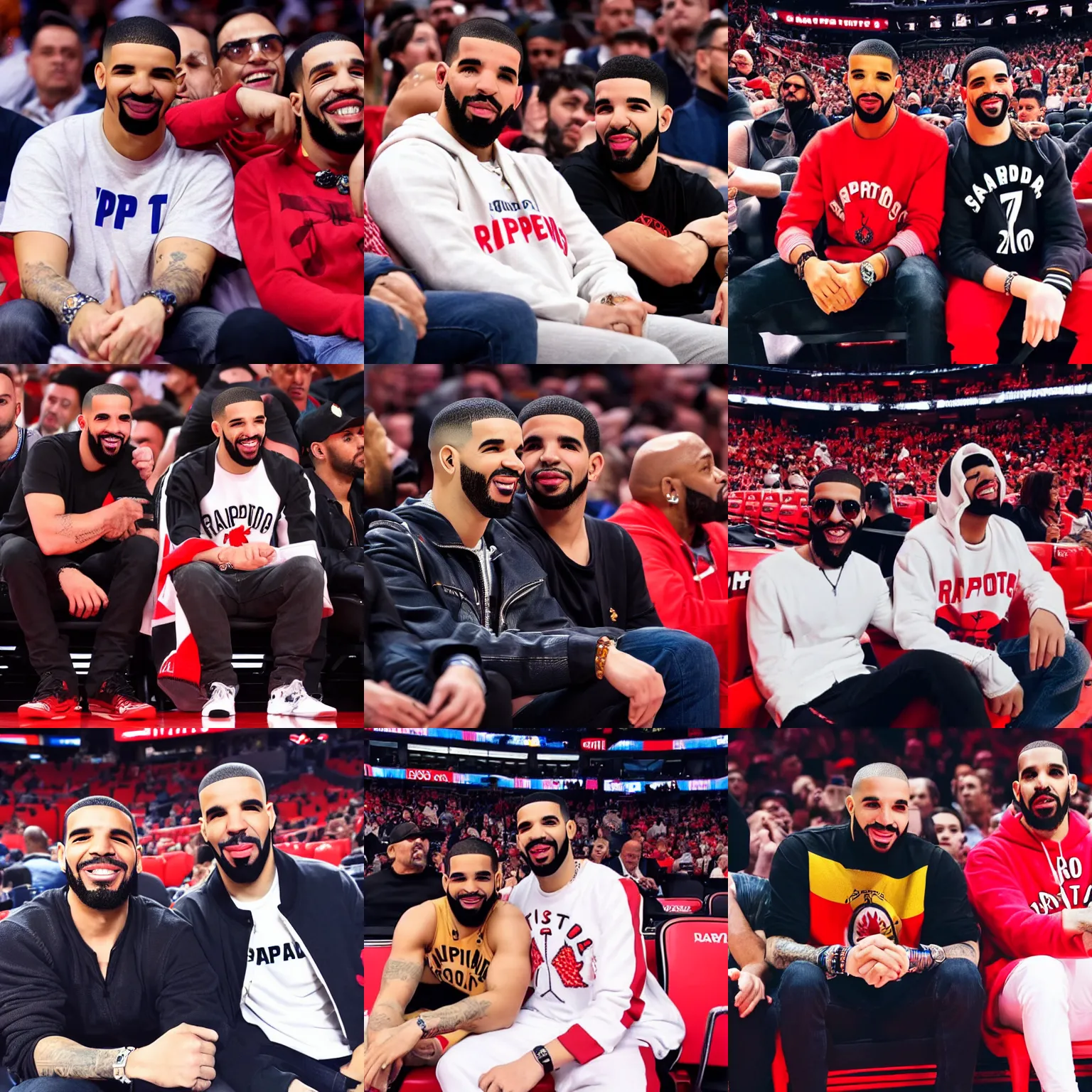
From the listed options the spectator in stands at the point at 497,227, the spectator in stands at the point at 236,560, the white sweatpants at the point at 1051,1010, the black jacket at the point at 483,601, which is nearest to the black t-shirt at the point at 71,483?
the spectator in stands at the point at 236,560

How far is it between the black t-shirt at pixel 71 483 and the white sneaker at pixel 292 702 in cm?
80

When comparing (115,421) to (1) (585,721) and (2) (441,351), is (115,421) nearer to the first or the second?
(2) (441,351)

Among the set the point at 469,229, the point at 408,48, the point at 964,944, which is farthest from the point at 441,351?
the point at 964,944

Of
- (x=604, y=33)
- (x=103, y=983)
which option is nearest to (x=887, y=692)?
(x=604, y=33)

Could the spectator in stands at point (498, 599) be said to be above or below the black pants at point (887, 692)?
above

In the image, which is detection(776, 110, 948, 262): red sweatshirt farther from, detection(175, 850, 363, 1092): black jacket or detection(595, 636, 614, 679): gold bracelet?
detection(175, 850, 363, 1092): black jacket

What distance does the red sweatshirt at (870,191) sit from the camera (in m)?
A: 4.66

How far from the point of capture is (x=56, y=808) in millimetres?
4473

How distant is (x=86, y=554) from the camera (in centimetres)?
445

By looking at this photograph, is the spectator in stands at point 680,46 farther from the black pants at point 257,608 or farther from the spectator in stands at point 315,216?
the black pants at point 257,608

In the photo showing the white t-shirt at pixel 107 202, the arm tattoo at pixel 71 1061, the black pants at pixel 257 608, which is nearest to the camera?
the arm tattoo at pixel 71 1061

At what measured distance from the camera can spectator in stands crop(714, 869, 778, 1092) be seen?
4.45 metres

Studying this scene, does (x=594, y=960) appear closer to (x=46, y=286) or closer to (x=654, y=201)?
(x=654, y=201)

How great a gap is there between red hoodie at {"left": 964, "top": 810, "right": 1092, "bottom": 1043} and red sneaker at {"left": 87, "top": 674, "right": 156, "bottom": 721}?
3026mm
